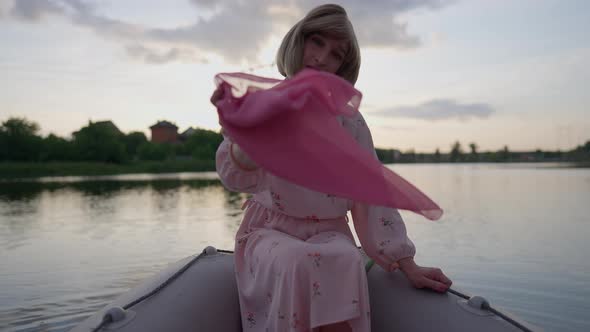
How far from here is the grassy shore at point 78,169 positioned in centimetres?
2999

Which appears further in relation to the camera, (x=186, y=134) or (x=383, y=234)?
(x=186, y=134)

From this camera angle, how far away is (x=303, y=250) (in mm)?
1206

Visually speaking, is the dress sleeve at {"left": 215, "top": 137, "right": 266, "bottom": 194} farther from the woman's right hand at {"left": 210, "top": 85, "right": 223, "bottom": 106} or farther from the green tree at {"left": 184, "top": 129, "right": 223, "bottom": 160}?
the green tree at {"left": 184, "top": 129, "right": 223, "bottom": 160}

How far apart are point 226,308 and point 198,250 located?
3617mm

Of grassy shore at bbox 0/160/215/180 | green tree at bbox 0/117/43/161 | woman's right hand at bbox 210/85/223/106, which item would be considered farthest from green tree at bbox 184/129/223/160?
woman's right hand at bbox 210/85/223/106

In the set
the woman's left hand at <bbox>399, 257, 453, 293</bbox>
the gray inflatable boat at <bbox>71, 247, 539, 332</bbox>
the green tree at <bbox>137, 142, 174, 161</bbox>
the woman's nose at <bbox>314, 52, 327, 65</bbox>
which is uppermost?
the green tree at <bbox>137, 142, 174, 161</bbox>

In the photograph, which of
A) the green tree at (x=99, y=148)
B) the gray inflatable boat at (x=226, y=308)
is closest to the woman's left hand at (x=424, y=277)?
the gray inflatable boat at (x=226, y=308)

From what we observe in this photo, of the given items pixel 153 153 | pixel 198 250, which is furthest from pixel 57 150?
pixel 198 250

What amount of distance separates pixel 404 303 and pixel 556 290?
2.58 meters

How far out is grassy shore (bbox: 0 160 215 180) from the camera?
30.0 meters

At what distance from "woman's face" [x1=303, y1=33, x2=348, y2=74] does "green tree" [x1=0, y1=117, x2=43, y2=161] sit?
40.8 meters

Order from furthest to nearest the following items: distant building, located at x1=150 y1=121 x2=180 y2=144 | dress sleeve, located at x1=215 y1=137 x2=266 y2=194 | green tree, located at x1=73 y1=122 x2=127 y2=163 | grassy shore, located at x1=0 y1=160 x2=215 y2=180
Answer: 1. distant building, located at x1=150 y1=121 x2=180 y2=144
2. green tree, located at x1=73 y1=122 x2=127 y2=163
3. grassy shore, located at x1=0 y1=160 x2=215 y2=180
4. dress sleeve, located at x1=215 y1=137 x2=266 y2=194

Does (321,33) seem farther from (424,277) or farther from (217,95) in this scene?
(424,277)

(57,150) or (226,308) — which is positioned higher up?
(57,150)
